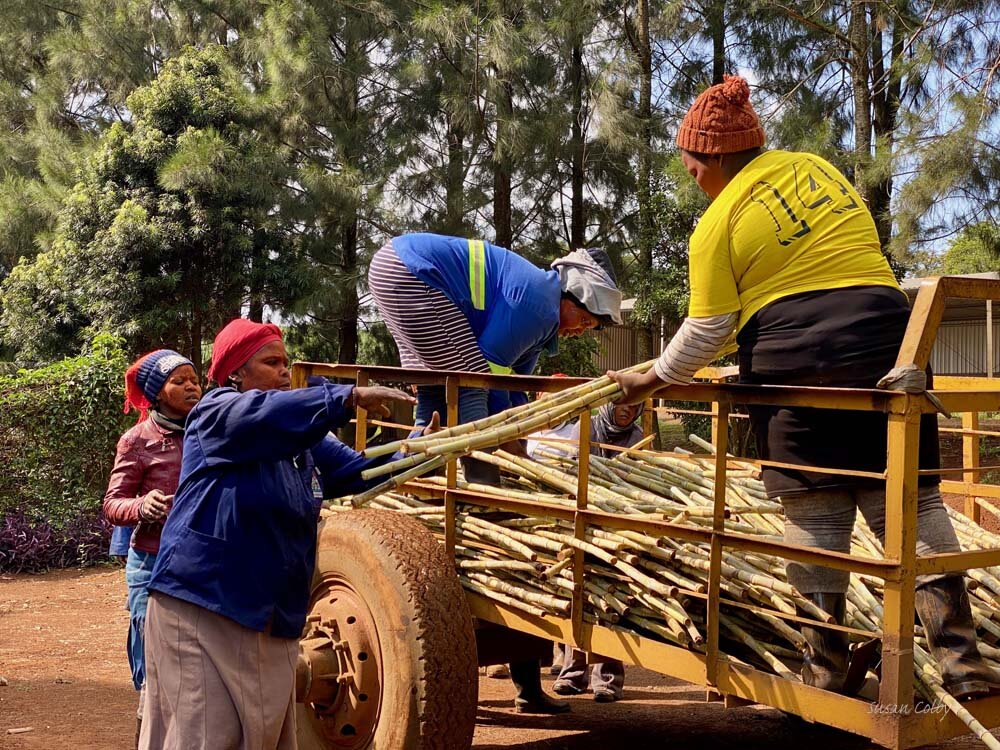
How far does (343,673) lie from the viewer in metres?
3.62

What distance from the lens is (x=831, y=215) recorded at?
295 centimetres

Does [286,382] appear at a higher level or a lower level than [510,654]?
higher

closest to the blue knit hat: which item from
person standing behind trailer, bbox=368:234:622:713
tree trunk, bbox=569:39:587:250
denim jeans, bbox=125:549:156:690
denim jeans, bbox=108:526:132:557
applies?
denim jeans, bbox=108:526:132:557

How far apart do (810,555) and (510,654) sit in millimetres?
1716

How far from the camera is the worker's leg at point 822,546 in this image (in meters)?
2.85

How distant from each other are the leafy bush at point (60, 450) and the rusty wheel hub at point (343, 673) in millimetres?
6525

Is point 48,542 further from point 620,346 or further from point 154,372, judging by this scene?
point 620,346

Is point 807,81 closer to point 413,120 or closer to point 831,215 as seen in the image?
point 413,120

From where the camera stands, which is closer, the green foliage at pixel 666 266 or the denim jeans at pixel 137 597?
the denim jeans at pixel 137 597

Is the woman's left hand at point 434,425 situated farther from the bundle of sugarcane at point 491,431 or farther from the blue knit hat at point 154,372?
the blue knit hat at point 154,372

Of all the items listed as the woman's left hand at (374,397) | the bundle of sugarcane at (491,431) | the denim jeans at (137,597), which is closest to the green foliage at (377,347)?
the denim jeans at (137,597)

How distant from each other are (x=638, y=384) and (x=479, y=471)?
3.86 ft

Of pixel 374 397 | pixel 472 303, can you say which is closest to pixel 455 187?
pixel 472 303

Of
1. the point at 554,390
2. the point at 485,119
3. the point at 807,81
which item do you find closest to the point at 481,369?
the point at 554,390
